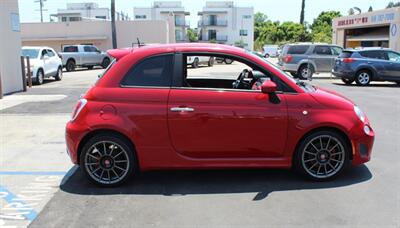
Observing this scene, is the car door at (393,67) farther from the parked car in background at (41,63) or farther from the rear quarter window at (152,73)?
the rear quarter window at (152,73)

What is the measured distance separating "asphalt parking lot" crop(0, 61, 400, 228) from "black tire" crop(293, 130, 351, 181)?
0.45 feet

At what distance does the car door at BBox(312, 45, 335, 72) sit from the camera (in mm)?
21562

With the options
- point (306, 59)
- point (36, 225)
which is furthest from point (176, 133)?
point (306, 59)

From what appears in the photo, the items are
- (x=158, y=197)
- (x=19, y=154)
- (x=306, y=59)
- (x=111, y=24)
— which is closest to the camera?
(x=158, y=197)

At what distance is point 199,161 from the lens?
5320 millimetres

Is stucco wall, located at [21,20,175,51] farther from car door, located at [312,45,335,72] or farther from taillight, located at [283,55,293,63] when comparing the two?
car door, located at [312,45,335,72]

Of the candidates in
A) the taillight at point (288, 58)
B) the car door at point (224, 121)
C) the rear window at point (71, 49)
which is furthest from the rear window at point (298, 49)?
the car door at point (224, 121)

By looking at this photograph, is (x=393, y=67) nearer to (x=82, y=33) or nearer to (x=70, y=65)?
(x=70, y=65)

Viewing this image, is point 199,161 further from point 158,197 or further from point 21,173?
point 21,173

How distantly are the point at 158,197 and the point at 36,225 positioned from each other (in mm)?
1351

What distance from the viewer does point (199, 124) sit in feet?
17.0

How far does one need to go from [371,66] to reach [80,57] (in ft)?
67.0

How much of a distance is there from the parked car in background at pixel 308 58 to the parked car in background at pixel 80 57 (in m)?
14.4

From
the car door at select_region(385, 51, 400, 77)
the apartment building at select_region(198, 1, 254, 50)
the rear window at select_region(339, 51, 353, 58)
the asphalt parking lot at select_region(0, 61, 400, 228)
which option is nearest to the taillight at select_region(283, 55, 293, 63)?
the rear window at select_region(339, 51, 353, 58)
